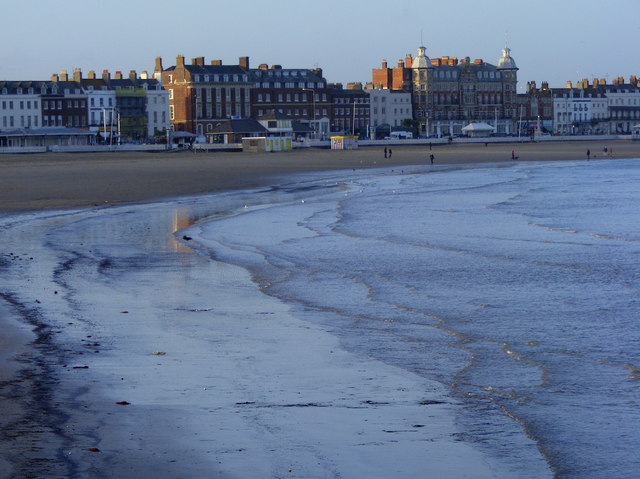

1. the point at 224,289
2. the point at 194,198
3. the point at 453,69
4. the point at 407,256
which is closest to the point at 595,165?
the point at 194,198

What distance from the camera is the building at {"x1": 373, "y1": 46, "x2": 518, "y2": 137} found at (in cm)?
15588

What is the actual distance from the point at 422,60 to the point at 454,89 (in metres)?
7.11

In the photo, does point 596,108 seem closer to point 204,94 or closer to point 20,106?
point 204,94

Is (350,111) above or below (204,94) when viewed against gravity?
below

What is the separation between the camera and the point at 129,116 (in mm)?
125000

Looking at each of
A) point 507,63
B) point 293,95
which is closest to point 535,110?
point 507,63

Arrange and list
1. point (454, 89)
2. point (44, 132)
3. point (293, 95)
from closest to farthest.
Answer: point (44, 132) < point (293, 95) < point (454, 89)

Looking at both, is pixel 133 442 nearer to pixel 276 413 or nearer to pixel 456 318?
pixel 276 413

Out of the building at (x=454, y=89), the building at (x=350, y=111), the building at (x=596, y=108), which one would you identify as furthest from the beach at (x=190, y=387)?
the building at (x=596, y=108)

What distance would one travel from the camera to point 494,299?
16953 millimetres

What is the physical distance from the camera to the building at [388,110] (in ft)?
481

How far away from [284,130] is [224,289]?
100697 millimetres

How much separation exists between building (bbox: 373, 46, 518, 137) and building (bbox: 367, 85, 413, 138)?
2524 mm

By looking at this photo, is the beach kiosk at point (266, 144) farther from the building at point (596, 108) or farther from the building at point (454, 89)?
the building at point (596, 108)
